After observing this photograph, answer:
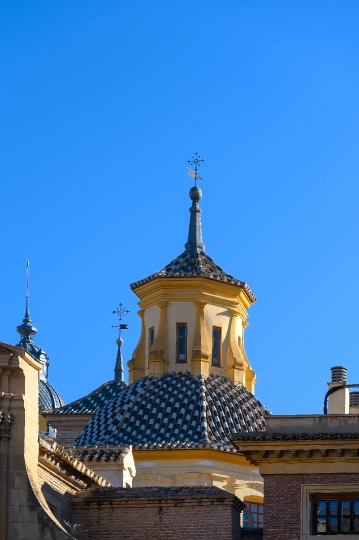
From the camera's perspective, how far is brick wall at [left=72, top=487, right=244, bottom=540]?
36469mm

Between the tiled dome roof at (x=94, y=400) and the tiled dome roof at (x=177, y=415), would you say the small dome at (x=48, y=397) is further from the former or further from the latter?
the tiled dome roof at (x=177, y=415)

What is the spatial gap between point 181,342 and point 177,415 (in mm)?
4318

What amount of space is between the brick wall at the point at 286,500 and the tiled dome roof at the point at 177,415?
48.7ft

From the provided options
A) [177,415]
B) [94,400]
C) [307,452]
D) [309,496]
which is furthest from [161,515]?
[94,400]

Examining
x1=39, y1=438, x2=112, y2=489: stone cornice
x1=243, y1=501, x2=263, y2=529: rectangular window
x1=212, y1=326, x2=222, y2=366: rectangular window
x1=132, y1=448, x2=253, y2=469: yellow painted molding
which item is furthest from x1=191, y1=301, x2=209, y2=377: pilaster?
x1=39, y1=438, x2=112, y2=489: stone cornice

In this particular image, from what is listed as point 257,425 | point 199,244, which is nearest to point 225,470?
point 257,425

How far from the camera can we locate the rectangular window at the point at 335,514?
3603 centimetres

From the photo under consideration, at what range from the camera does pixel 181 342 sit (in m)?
57.1

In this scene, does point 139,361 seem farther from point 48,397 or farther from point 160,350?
point 48,397

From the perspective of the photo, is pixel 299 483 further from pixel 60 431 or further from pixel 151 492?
pixel 60 431

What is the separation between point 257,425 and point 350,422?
17303 mm

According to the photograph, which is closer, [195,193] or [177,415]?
[177,415]

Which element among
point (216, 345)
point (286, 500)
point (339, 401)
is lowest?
point (286, 500)

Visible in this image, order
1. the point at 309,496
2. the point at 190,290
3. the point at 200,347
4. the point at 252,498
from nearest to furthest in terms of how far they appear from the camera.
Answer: the point at 309,496
the point at 252,498
the point at 200,347
the point at 190,290
